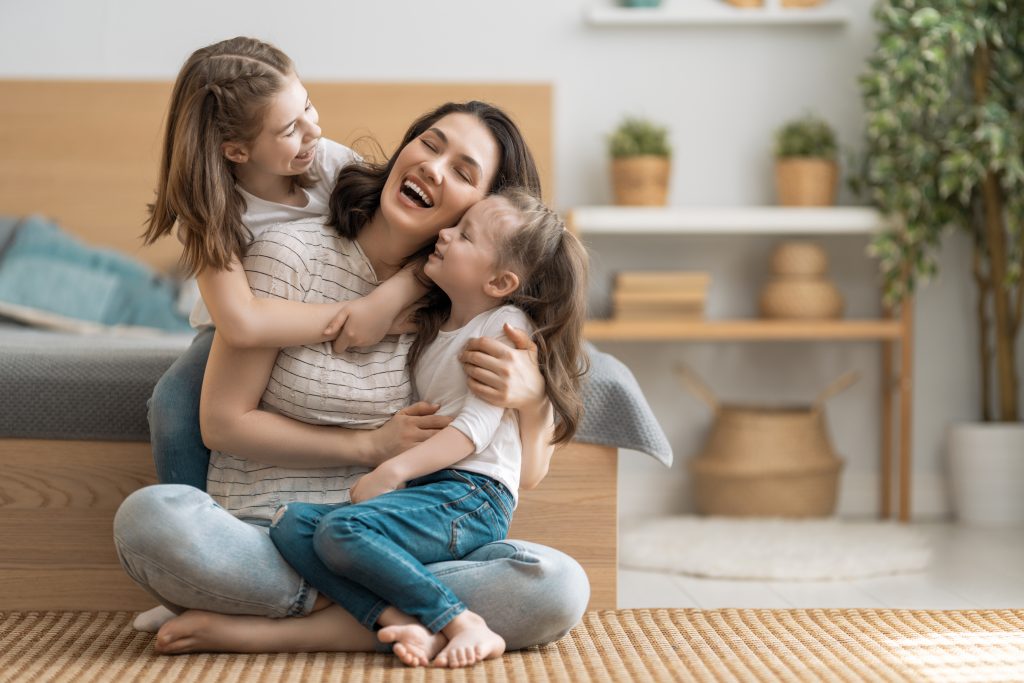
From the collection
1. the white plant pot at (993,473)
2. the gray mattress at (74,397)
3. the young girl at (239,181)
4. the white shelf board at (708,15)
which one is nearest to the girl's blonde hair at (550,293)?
the young girl at (239,181)

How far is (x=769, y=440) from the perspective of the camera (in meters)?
2.99

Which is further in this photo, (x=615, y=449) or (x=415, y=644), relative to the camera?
(x=615, y=449)

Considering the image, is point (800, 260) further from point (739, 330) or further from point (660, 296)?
point (660, 296)

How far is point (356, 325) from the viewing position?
149 centimetres

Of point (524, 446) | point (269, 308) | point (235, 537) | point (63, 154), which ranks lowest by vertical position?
point (235, 537)

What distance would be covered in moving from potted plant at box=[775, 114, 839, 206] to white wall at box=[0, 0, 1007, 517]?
0.16 metres

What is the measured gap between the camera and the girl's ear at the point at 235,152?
1448 millimetres

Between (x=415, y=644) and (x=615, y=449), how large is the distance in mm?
527

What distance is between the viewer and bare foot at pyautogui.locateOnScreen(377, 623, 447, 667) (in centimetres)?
134

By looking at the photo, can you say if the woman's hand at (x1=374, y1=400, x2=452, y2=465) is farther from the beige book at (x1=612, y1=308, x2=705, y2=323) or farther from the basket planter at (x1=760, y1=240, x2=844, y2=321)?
the basket planter at (x1=760, y1=240, x2=844, y2=321)

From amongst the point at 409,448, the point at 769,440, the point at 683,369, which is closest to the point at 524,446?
the point at 409,448

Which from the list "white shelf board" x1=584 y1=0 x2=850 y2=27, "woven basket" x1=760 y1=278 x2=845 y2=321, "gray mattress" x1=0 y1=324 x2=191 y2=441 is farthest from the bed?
"white shelf board" x1=584 y1=0 x2=850 y2=27

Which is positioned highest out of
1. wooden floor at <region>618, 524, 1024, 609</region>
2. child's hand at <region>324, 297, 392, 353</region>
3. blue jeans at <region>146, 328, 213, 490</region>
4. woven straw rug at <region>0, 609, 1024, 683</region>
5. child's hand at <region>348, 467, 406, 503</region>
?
child's hand at <region>324, 297, 392, 353</region>

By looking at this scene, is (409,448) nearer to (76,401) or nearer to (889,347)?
(76,401)
